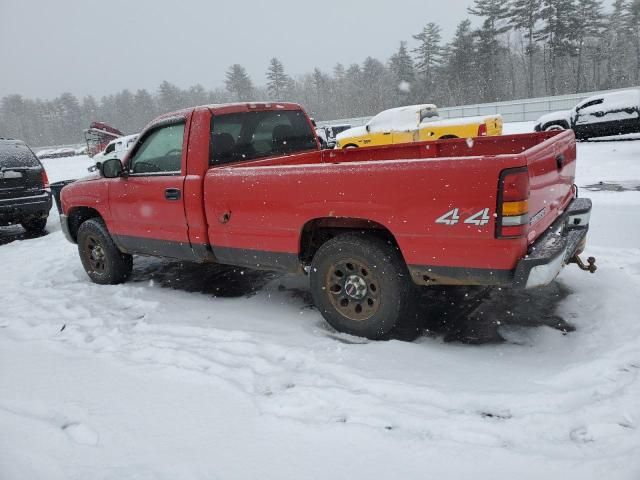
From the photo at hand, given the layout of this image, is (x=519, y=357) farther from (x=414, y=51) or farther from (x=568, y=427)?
(x=414, y=51)

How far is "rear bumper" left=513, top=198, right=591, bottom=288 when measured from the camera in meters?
2.71

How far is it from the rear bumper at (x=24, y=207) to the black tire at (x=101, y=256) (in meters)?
3.45

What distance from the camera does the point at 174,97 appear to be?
3406 inches

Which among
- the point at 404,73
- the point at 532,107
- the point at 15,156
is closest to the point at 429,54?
the point at 404,73

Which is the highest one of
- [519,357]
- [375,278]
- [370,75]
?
[370,75]

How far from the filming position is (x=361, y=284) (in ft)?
11.3

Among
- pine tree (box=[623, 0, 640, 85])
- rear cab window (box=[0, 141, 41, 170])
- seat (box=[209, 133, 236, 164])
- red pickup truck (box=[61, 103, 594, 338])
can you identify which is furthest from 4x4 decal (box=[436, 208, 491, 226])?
pine tree (box=[623, 0, 640, 85])

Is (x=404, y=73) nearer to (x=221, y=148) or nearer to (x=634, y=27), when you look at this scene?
(x=634, y=27)

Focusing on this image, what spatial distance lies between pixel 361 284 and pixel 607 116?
15.0 meters

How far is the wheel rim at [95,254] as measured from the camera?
543 centimetres

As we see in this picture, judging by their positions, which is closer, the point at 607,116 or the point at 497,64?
the point at 607,116

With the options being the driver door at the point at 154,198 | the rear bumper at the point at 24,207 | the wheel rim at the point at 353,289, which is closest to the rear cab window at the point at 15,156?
the rear bumper at the point at 24,207

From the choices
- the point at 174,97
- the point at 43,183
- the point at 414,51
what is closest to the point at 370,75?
the point at 414,51

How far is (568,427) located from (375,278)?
4.87 feet
